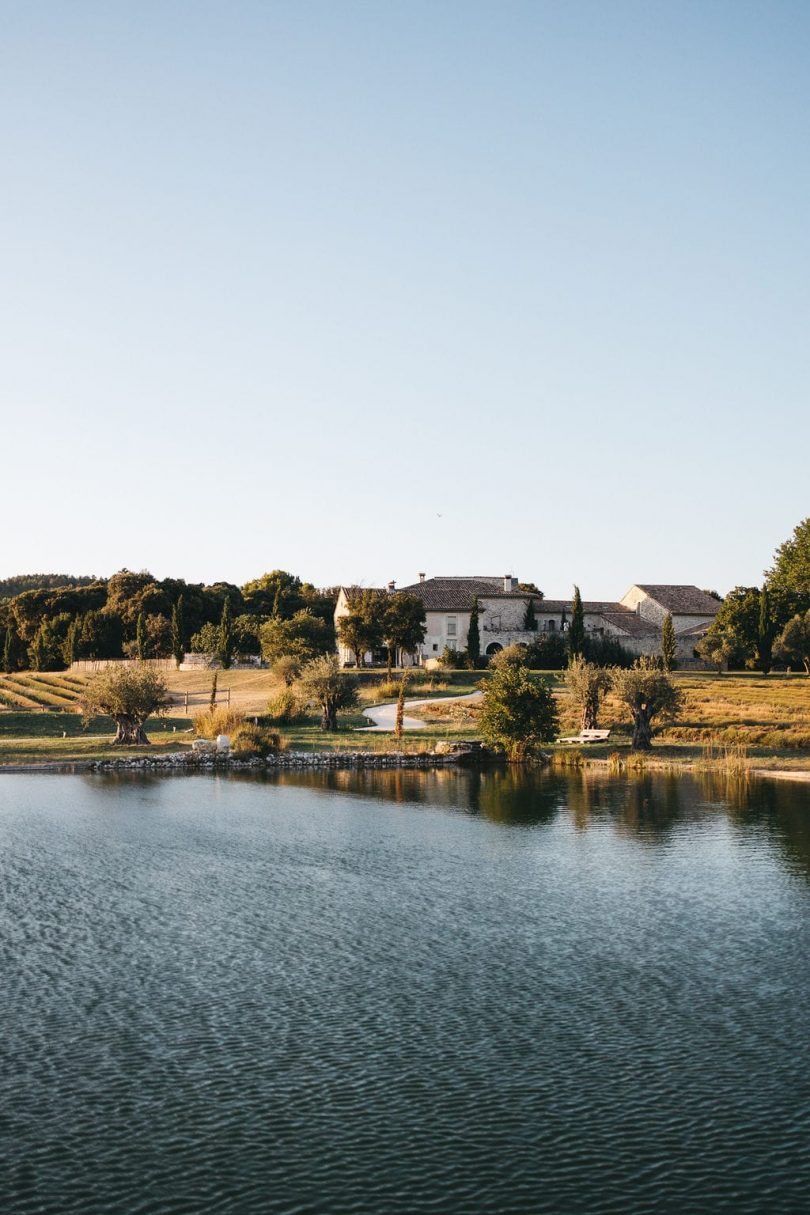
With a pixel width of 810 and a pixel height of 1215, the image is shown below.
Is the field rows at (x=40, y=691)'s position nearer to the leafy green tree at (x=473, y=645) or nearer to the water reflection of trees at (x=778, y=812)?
the leafy green tree at (x=473, y=645)

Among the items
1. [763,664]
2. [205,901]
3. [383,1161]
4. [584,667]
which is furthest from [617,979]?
[763,664]

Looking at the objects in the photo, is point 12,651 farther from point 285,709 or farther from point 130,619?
point 285,709

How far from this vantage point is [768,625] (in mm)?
94062

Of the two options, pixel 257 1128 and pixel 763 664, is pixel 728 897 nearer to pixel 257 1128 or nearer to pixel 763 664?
pixel 257 1128

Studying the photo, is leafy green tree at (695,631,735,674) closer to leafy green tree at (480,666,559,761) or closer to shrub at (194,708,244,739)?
leafy green tree at (480,666,559,761)

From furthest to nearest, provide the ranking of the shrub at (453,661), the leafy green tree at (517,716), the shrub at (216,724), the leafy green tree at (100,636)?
the leafy green tree at (100,636)
the shrub at (453,661)
the shrub at (216,724)
the leafy green tree at (517,716)

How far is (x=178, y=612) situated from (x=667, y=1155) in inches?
3984

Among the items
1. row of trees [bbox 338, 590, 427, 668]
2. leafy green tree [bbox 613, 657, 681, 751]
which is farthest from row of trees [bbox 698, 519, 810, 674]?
leafy green tree [bbox 613, 657, 681, 751]

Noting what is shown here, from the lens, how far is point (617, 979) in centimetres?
1877

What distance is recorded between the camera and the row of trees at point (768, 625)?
3620 inches

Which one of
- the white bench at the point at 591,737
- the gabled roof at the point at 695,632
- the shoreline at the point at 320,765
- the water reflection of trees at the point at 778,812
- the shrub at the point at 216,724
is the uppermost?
the gabled roof at the point at 695,632

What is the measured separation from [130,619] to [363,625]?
3901cm

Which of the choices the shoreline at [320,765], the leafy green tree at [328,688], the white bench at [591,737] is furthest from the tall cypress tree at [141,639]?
the white bench at [591,737]

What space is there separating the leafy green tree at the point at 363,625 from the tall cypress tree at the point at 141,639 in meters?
25.0
